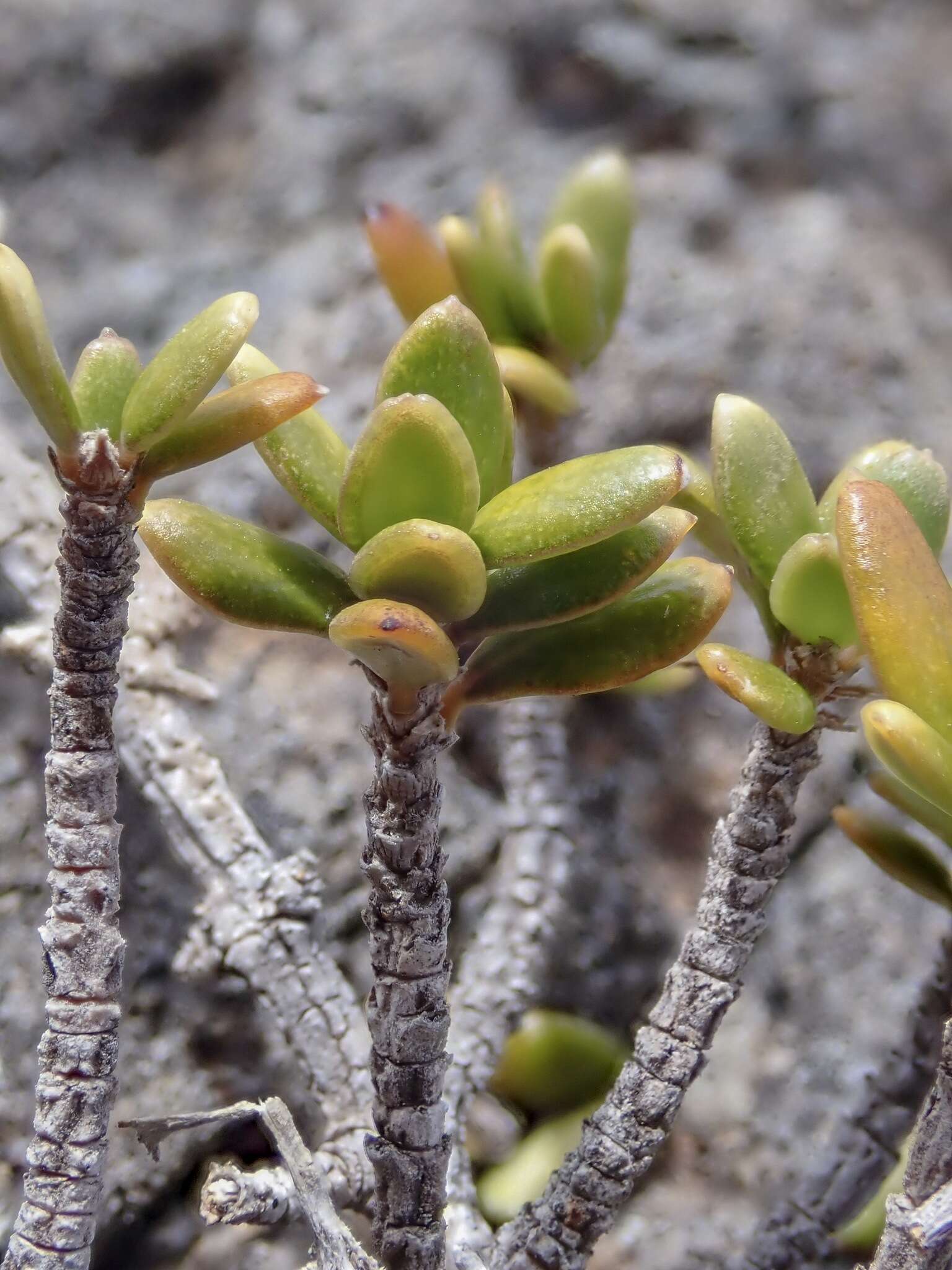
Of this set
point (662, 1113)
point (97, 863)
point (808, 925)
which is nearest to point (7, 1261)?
point (97, 863)

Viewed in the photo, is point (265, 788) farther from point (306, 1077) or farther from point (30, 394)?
point (30, 394)

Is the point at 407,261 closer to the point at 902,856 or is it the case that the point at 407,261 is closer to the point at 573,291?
the point at 573,291

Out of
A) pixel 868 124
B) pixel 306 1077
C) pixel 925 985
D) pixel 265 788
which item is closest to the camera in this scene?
pixel 925 985

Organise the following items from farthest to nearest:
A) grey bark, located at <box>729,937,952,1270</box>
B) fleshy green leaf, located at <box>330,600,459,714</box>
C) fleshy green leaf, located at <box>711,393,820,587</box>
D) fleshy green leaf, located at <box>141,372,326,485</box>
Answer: grey bark, located at <box>729,937,952,1270</box>
fleshy green leaf, located at <box>711,393,820,587</box>
fleshy green leaf, located at <box>141,372,326,485</box>
fleshy green leaf, located at <box>330,600,459,714</box>

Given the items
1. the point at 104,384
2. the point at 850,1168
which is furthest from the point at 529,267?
the point at 850,1168

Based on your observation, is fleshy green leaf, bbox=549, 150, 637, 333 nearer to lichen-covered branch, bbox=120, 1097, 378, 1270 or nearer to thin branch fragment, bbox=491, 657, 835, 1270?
thin branch fragment, bbox=491, 657, 835, 1270

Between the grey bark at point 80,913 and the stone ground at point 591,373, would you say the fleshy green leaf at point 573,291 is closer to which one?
the stone ground at point 591,373

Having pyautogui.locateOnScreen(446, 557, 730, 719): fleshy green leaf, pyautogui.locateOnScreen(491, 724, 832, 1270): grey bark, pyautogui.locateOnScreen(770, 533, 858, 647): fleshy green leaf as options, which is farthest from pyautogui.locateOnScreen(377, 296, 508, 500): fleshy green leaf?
pyautogui.locateOnScreen(491, 724, 832, 1270): grey bark
